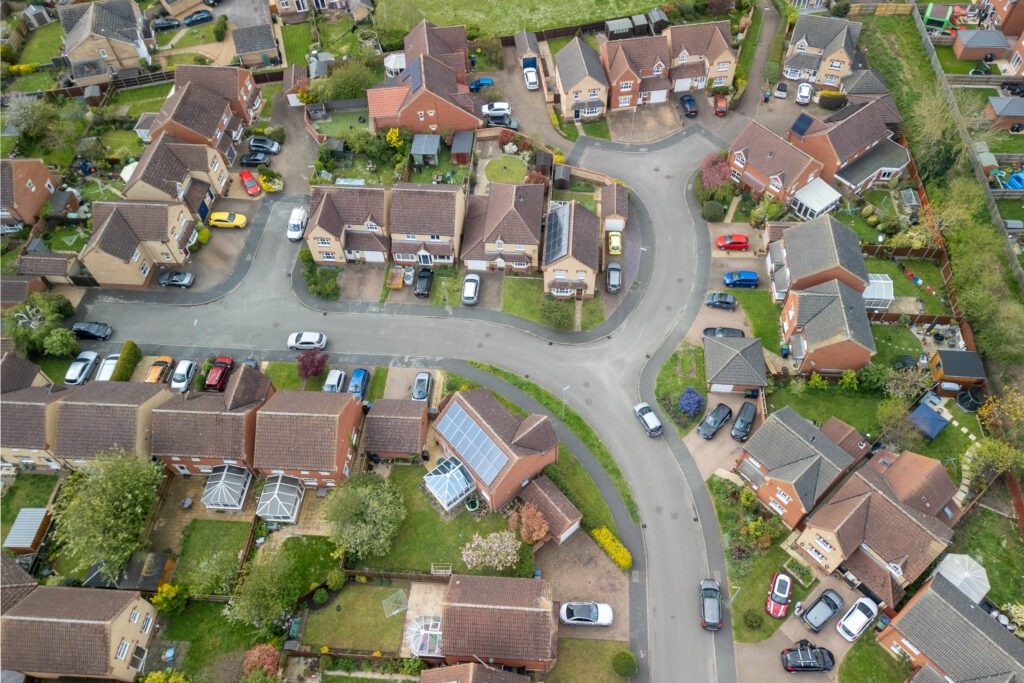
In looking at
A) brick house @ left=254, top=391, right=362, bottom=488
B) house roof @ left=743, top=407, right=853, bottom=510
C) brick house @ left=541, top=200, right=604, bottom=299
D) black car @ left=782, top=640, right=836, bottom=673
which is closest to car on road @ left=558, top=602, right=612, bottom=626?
black car @ left=782, top=640, right=836, bottom=673

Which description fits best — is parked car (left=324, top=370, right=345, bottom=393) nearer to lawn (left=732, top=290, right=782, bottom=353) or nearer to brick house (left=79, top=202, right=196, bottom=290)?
brick house (left=79, top=202, right=196, bottom=290)

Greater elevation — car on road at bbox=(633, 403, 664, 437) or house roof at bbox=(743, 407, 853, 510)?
house roof at bbox=(743, 407, 853, 510)

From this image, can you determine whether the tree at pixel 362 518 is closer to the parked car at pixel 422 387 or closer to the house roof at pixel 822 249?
the parked car at pixel 422 387

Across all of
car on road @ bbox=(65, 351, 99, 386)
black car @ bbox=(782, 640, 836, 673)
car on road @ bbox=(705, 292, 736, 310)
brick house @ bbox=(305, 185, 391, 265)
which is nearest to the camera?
black car @ bbox=(782, 640, 836, 673)

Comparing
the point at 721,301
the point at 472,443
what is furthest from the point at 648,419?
the point at 472,443

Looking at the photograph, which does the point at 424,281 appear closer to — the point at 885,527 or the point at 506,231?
the point at 506,231

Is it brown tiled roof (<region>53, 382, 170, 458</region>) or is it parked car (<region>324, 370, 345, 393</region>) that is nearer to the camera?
brown tiled roof (<region>53, 382, 170, 458</region>)

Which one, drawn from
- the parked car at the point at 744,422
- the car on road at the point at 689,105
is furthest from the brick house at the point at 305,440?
the car on road at the point at 689,105
